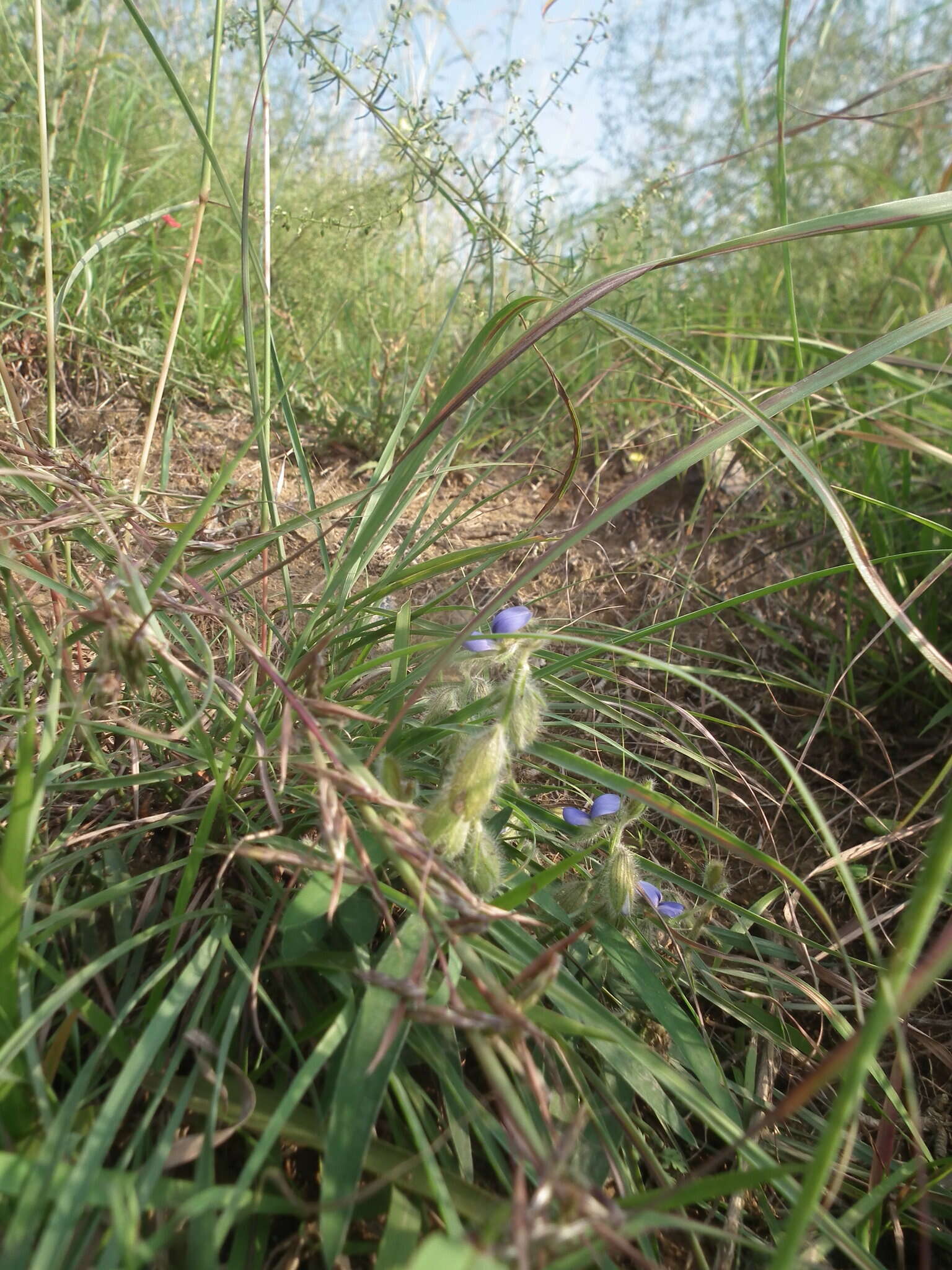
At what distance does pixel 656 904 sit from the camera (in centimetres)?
94

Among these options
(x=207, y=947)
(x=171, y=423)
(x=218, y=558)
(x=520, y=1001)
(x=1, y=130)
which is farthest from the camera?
(x=1, y=130)

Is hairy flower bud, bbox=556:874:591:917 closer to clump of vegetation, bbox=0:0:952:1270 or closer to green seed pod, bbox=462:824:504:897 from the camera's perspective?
clump of vegetation, bbox=0:0:952:1270

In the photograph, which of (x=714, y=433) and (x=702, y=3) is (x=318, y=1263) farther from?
(x=702, y=3)

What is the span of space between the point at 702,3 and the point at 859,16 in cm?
64

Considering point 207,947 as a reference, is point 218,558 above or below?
above

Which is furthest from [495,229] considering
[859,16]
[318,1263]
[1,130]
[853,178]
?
[859,16]

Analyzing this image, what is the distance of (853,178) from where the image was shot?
3406 mm

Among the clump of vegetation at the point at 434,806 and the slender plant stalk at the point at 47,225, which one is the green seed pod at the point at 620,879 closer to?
the clump of vegetation at the point at 434,806

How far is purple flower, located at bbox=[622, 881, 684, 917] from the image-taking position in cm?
89

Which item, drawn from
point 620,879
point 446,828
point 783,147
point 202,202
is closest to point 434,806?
point 446,828

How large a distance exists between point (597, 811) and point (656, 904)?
0.12 metres

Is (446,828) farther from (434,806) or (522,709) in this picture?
(522,709)

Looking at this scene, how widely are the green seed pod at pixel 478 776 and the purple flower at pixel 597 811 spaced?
0.26 meters

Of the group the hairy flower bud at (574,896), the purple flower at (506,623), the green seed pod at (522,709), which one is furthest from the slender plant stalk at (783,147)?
the hairy flower bud at (574,896)
